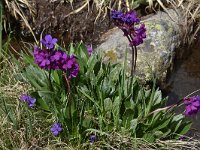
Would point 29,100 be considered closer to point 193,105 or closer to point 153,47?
point 193,105

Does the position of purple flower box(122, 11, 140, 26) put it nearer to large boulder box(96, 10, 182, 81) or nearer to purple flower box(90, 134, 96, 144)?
purple flower box(90, 134, 96, 144)

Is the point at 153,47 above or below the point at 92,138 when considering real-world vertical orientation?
above

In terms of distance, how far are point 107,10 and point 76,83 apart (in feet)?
7.57

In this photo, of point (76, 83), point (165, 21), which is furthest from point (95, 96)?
point (165, 21)

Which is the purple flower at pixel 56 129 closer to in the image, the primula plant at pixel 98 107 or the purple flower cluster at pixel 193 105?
the primula plant at pixel 98 107

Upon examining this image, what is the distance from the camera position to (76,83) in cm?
355

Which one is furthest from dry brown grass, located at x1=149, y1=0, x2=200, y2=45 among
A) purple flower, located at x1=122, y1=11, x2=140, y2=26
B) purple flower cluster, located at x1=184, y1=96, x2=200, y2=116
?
purple flower, located at x1=122, y1=11, x2=140, y2=26

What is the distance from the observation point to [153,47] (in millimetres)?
4863

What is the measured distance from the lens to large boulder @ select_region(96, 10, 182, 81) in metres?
4.67

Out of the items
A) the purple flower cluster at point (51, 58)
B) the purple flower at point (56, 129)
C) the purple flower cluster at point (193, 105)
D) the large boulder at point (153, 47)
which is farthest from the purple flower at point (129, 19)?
the large boulder at point (153, 47)

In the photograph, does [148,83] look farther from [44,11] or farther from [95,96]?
[44,11]

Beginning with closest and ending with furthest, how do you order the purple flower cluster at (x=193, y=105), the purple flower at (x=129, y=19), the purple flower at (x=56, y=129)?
the purple flower at (x=129, y=19)
the purple flower cluster at (x=193, y=105)
the purple flower at (x=56, y=129)

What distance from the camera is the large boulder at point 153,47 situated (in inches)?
184

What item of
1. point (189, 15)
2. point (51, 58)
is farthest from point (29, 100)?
point (189, 15)
